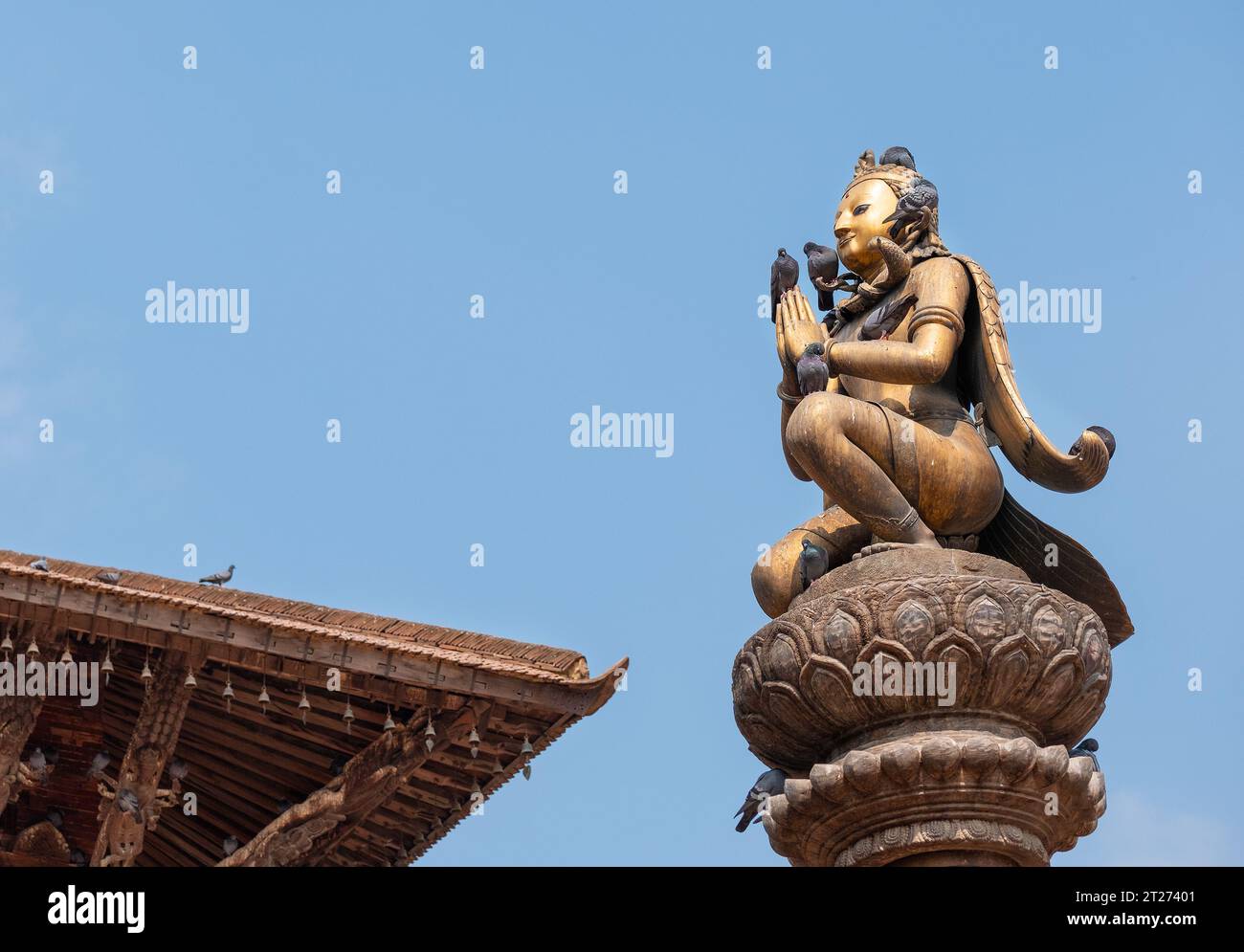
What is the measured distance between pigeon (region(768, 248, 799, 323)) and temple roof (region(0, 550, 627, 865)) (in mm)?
2031

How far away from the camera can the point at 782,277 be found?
9.36 m

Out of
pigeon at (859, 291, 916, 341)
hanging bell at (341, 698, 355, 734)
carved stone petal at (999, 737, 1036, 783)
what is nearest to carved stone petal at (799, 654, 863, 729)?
carved stone petal at (999, 737, 1036, 783)

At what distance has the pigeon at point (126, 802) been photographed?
11148 millimetres

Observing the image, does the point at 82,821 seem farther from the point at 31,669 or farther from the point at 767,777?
the point at 767,777

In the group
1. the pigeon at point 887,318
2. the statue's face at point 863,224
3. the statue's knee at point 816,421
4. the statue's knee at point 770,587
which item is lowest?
the statue's knee at point 770,587

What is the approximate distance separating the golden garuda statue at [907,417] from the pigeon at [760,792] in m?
0.72

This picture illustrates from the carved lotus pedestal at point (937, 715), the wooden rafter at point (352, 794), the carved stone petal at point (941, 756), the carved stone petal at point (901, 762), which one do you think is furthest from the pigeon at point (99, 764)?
the carved stone petal at point (941, 756)

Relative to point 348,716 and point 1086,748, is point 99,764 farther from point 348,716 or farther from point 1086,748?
point 1086,748

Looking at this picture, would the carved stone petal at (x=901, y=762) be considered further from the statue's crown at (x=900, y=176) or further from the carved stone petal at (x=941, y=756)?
the statue's crown at (x=900, y=176)

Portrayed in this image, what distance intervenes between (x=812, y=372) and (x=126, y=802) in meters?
4.55

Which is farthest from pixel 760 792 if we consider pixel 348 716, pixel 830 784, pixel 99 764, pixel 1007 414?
pixel 99 764

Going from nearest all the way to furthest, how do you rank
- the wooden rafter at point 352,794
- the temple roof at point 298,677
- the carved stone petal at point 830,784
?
1. the carved stone petal at point 830,784
2. the temple roof at point 298,677
3. the wooden rafter at point 352,794

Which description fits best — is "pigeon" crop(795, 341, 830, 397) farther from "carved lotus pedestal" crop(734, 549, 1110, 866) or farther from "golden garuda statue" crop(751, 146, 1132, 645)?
"carved lotus pedestal" crop(734, 549, 1110, 866)
